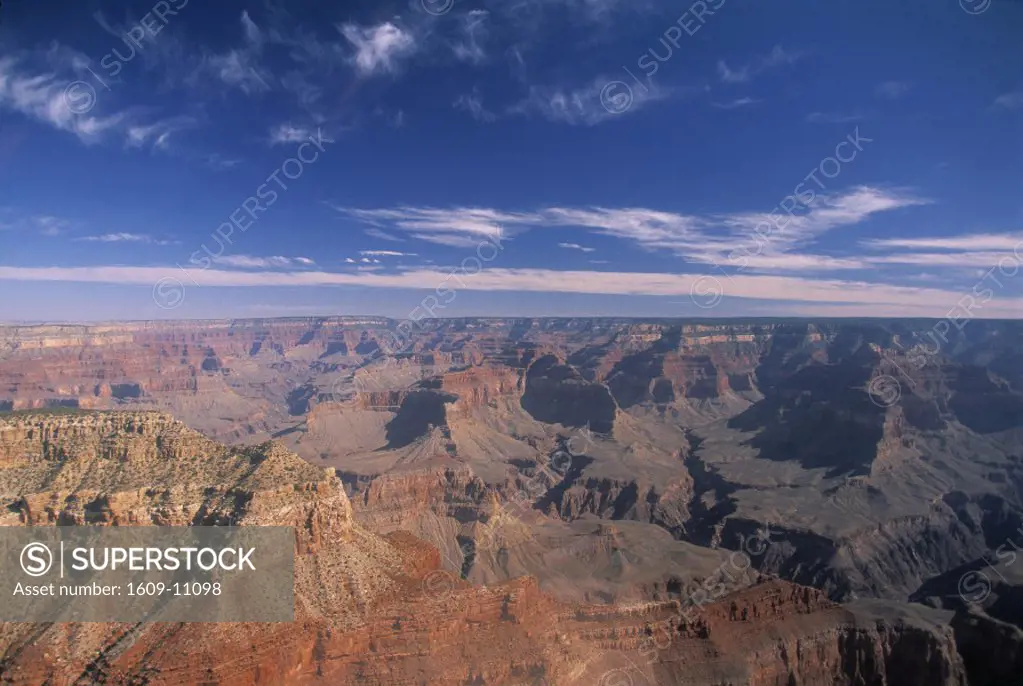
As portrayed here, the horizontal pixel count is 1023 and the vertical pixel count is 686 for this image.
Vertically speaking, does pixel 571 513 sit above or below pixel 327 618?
below

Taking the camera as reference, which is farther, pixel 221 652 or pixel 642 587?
pixel 642 587

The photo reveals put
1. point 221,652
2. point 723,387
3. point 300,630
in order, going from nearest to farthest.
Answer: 1. point 221,652
2. point 300,630
3. point 723,387

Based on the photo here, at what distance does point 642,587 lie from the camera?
65.6 metres

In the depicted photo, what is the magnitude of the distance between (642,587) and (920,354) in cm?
13356

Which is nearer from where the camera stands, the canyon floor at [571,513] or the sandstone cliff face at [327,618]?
the sandstone cliff face at [327,618]

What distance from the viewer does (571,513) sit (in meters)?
105

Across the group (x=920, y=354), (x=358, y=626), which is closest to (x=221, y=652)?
(x=358, y=626)

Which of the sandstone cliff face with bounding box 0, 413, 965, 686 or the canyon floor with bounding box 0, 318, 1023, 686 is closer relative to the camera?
the sandstone cliff face with bounding box 0, 413, 965, 686

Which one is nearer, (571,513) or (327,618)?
(327,618)

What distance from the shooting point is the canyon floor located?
29.4 meters

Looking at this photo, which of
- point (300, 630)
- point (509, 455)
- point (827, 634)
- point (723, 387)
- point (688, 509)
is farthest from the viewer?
point (723, 387)

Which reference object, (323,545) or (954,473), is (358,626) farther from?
(954,473)

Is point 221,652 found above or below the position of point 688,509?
above

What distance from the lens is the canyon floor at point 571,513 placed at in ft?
96.3
